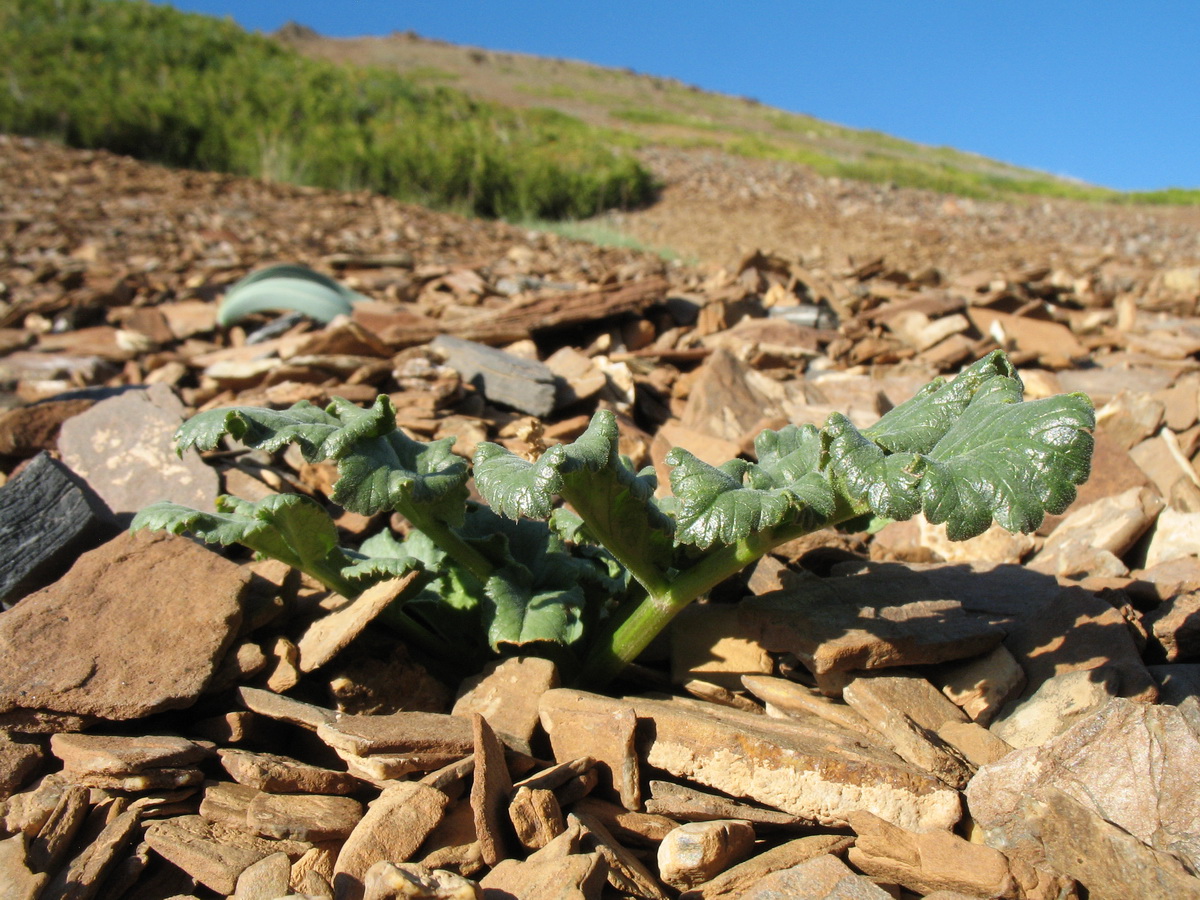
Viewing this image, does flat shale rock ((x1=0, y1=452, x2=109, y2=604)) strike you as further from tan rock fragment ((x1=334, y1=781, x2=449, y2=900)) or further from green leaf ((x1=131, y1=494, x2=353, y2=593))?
tan rock fragment ((x1=334, y1=781, x2=449, y2=900))

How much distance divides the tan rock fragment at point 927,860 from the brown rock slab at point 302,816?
972 millimetres

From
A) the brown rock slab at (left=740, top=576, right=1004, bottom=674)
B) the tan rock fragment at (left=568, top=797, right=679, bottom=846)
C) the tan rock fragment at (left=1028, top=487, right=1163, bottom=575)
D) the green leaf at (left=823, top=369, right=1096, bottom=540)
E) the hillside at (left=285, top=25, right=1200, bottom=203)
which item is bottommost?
the tan rock fragment at (left=568, top=797, right=679, bottom=846)

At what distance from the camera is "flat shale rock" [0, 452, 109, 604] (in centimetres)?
214

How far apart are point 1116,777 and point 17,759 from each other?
216cm

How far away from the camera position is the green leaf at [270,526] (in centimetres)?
179

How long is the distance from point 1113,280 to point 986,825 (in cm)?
770

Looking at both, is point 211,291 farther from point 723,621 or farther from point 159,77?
point 159,77

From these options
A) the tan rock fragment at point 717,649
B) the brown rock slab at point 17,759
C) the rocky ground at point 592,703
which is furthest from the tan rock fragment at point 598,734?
the brown rock slab at point 17,759

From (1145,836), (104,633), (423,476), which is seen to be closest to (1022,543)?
(1145,836)

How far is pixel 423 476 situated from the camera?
5.78ft

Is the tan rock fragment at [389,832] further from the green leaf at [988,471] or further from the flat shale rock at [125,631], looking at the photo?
the green leaf at [988,471]

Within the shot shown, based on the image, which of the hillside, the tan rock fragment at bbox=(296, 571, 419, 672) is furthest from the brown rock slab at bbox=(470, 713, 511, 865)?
the hillside

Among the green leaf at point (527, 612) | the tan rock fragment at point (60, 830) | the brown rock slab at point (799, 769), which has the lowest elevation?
the tan rock fragment at point (60, 830)

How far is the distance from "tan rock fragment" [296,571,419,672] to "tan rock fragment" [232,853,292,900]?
459mm
